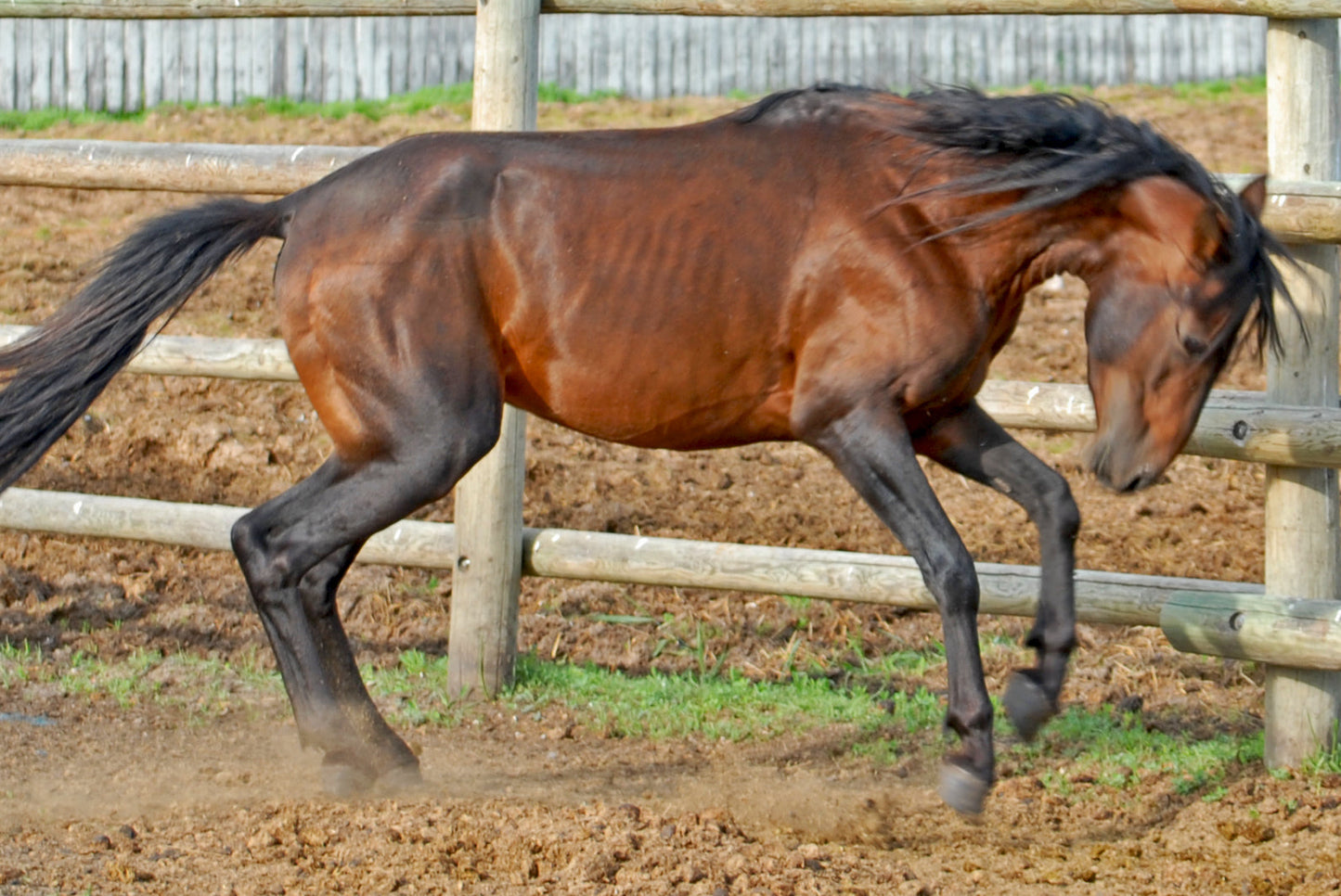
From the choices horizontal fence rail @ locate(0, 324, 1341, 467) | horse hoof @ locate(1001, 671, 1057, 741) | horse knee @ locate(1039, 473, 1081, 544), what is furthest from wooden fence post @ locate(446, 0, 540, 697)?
horse hoof @ locate(1001, 671, 1057, 741)

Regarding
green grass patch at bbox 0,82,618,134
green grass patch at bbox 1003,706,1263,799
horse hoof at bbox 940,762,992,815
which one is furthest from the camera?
green grass patch at bbox 0,82,618,134

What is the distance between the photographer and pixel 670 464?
6.50 m

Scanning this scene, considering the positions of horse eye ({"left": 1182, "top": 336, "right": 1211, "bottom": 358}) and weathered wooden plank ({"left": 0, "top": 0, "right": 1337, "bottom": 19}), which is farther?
weathered wooden plank ({"left": 0, "top": 0, "right": 1337, "bottom": 19})

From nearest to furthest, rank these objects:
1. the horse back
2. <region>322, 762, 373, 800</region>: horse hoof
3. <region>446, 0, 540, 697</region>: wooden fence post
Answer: the horse back < <region>322, 762, 373, 800</region>: horse hoof < <region>446, 0, 540, 697</region>: wooden fence post

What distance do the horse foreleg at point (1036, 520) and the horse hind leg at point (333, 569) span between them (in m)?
1.22

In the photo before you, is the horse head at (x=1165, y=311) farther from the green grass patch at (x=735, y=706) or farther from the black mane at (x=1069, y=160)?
the green grass patch at (x=735, y=706)

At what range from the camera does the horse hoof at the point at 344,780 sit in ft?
12.2

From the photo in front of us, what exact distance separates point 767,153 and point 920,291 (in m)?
0.57

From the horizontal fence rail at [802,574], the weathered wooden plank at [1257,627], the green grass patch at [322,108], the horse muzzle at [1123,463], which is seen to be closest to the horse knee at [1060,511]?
the horse muzzle at [1123,463]

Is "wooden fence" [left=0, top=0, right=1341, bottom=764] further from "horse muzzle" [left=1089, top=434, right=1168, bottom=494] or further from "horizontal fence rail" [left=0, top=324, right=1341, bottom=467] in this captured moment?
"horse muzzle" [left=1089, top=434, right=1168, bottom=494]

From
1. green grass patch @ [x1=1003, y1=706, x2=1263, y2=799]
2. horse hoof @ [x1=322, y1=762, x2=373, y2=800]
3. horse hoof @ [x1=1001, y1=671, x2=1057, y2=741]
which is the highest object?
horse hoof @ [x1=1001, y1=671, x2=1057, y2=741]

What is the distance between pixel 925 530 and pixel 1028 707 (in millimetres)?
496

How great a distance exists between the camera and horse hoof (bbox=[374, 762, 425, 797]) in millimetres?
3799

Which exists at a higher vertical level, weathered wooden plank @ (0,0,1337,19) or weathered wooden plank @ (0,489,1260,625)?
weathered wooden plank @ (0,0,1337,19)
